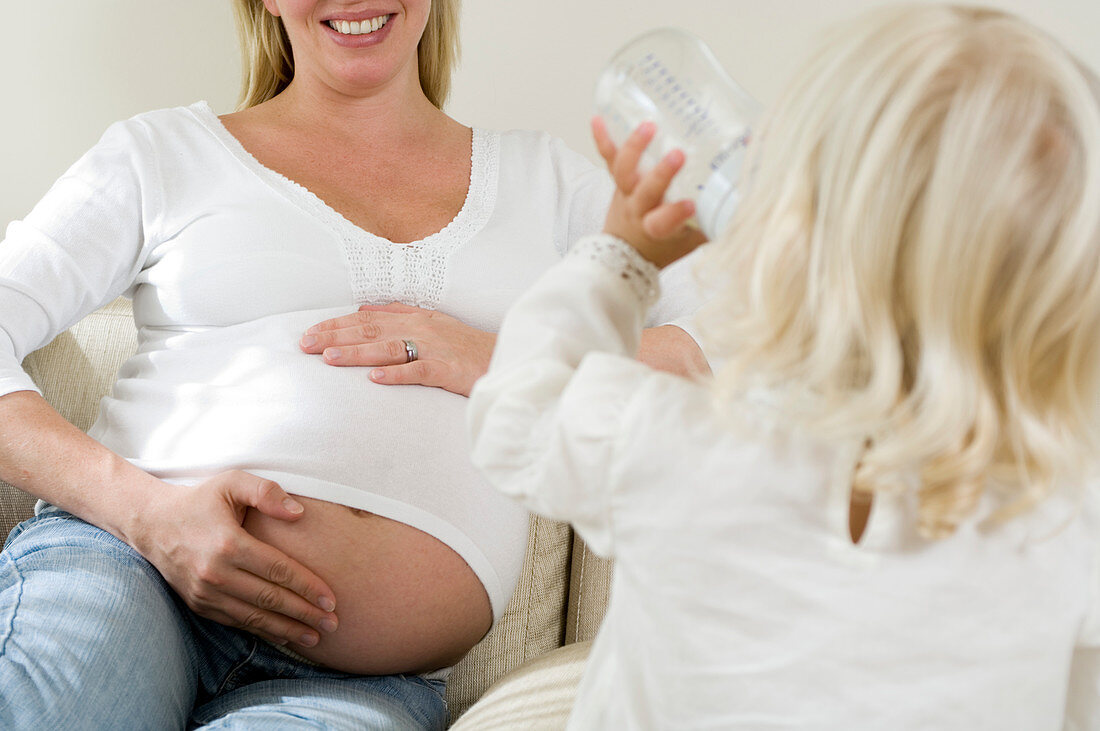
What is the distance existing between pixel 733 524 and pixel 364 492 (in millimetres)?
555

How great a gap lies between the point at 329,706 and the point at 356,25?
860mm

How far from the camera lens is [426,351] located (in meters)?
1.16

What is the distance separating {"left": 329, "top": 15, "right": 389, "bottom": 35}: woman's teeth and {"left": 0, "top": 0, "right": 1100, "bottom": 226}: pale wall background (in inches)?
21.6

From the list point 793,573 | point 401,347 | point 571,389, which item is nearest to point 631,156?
point 571,389

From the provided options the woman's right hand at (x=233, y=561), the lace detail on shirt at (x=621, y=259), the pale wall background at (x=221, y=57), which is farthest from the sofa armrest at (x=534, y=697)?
the pale wall background at (x=221, y=57)

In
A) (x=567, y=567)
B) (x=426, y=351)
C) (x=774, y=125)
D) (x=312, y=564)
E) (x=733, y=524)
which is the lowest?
(x=567, y=567)

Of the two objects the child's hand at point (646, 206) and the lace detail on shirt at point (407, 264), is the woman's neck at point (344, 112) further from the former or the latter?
the child's hand at point (646, 206)

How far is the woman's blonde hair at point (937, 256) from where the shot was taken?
1.79 feet

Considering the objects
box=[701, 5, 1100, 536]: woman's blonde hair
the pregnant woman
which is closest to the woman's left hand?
the pregnant woman

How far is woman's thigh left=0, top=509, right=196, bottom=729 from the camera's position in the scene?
0.83 meters

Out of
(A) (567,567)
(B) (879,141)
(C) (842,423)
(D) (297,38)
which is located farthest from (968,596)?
(D) (297,38)

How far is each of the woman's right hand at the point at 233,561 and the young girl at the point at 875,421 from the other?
0.43 m

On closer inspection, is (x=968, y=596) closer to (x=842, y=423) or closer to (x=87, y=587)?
(x=842, y=423)

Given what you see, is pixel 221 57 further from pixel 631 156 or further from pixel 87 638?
pixel 631 156
